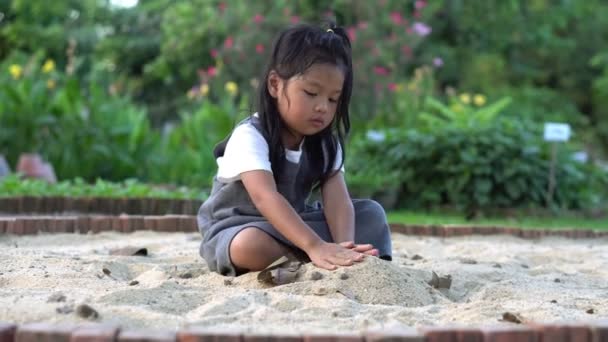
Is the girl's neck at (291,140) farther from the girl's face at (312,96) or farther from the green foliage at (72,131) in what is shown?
the green foliage at (72,131)

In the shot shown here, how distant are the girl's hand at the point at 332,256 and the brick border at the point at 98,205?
3427 millimetres

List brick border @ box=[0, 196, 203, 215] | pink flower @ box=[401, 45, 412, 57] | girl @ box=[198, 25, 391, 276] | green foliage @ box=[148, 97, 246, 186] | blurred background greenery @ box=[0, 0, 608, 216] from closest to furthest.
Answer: girl @ box=[198, 25, 391, 276] → brick border @ box=[0, 196, 203, 215] → blurred background greenery @ box=[0, 0, 608, 216] → green foliage @ box=[148, 97, 246, 186] → pink flower @ box=[401, 45, 412, 57]

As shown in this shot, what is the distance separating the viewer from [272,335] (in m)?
2.05

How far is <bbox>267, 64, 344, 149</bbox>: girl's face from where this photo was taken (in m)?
3.37

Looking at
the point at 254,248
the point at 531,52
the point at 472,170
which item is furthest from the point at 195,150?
the point at 531,52

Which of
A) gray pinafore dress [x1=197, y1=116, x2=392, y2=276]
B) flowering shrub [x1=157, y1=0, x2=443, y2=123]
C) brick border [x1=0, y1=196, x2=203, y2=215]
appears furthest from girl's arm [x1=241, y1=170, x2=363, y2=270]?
flowering shrub [x1=157, y1=0, x2=443, y2=123]

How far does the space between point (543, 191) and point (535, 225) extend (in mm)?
1416

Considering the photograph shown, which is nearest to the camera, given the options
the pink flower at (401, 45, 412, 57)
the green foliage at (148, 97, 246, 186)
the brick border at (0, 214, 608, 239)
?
the brick border at (0, 214, 608, 239)

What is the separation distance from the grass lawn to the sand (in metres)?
2.28

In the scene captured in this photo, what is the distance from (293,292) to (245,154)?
627mm

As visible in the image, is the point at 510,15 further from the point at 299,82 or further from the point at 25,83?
the point at 299,82

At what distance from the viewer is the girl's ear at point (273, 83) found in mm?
3506

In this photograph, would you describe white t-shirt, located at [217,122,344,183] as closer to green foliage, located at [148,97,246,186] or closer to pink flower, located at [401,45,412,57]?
green foliage, located at [148,97,246,186]

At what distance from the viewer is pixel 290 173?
360 centimetres
